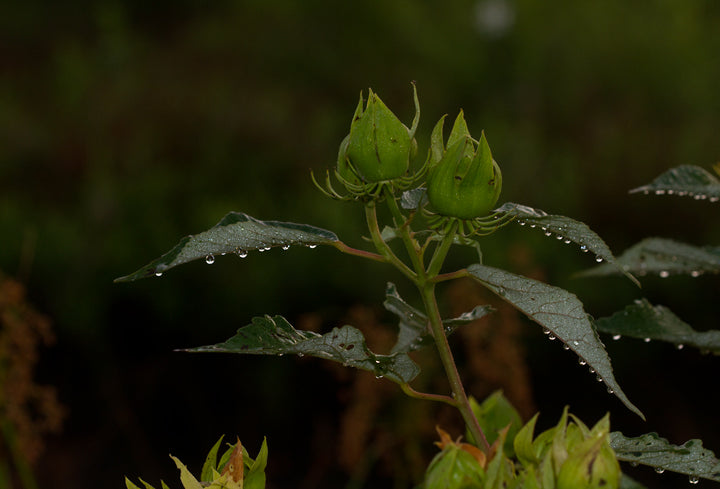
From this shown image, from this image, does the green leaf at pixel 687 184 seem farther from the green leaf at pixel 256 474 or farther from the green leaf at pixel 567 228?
the green leaf at pixel 256 474

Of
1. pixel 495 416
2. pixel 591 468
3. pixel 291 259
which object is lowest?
pixel 291 259

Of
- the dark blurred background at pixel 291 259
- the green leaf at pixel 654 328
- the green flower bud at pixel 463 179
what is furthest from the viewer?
the dark blurred background at pixel 291 259

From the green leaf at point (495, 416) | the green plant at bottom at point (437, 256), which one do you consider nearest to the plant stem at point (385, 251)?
the green plant at bottom at point (437, 256)

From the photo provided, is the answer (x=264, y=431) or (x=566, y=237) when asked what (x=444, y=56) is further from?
(x=566, y=237)

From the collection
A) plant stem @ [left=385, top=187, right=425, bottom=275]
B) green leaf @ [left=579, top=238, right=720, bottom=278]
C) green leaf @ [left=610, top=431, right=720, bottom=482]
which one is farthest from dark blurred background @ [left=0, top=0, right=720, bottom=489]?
green leaf @ [left=610, top=431, right=720, bottom=482]

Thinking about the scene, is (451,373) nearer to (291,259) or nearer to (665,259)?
(665,259)

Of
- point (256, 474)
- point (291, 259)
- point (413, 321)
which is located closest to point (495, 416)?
point (413, 321)
